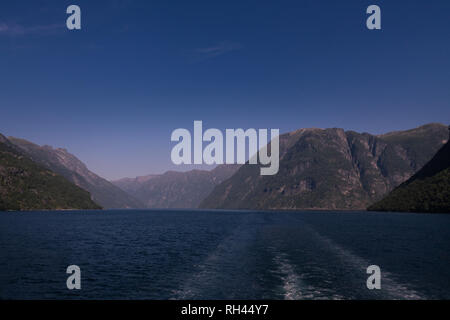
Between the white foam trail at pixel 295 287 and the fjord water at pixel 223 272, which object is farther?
the fjord water at pixel 223 272

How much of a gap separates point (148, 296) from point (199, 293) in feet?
17.2

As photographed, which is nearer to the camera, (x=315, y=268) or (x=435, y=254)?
(x=315, y=268)

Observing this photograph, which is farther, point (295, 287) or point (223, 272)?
point (223, 272)

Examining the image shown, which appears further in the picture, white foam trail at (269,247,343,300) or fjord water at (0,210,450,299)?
fjord water at (0,210,450,299)

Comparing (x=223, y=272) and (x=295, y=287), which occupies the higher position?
(x=295, y=287)
